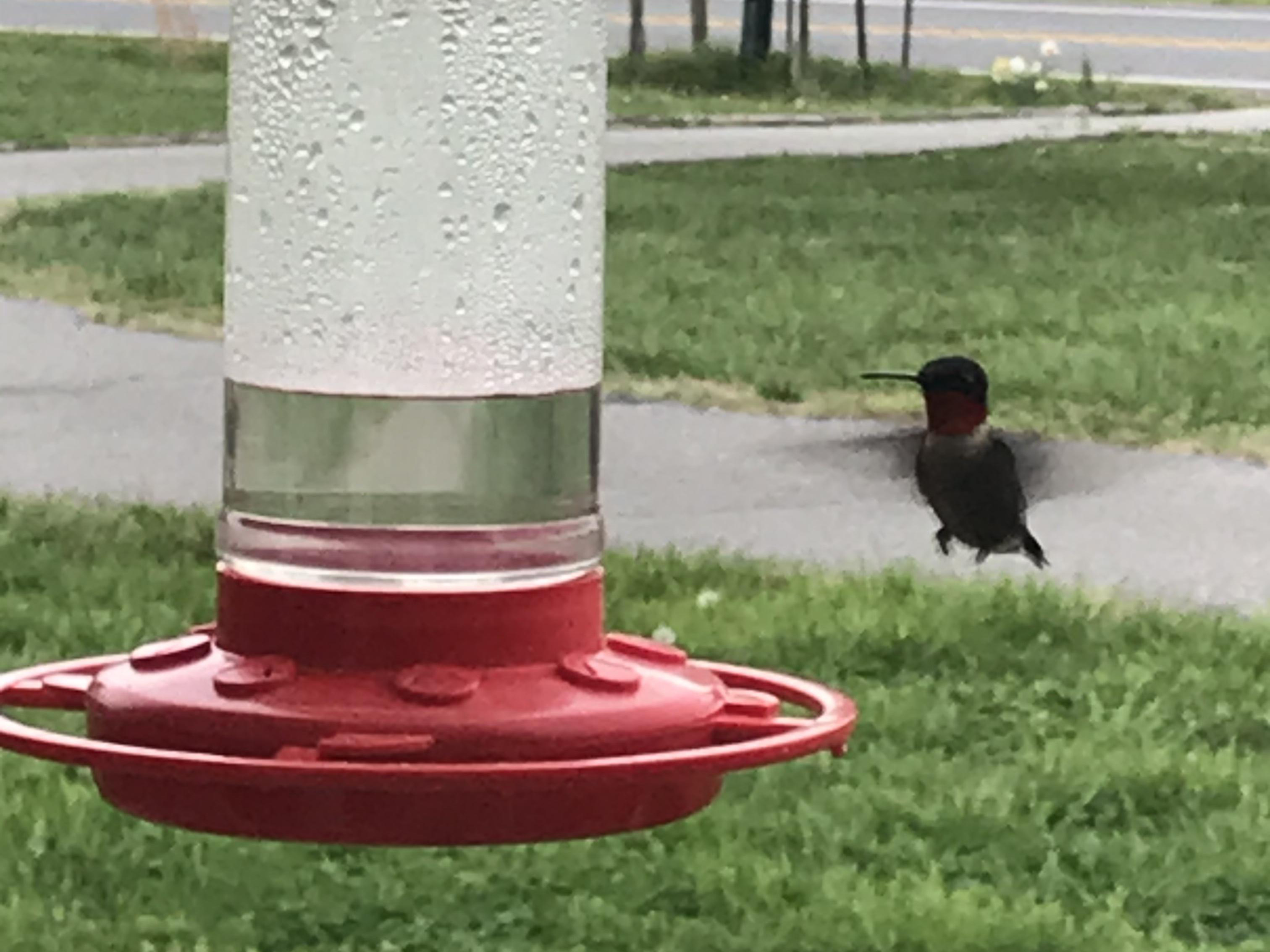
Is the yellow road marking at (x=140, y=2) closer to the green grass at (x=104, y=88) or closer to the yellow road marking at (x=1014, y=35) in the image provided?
the yellow road marking at (x=1014, y=35)

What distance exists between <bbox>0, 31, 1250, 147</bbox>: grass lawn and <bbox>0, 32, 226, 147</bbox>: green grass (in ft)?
0.06

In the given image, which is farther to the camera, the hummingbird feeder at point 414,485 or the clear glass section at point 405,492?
the clear glass section at point 405,492

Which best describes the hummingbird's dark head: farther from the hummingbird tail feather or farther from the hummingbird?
the hummingbird tail feather

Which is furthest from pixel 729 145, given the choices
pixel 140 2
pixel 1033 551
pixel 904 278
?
pixel 140 2

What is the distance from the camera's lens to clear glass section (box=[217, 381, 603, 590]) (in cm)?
173

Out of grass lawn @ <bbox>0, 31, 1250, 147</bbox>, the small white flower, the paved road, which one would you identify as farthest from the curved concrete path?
the paved road

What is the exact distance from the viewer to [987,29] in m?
28.3

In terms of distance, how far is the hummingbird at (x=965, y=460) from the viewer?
5.46 m

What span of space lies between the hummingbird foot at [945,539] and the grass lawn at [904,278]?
187cm

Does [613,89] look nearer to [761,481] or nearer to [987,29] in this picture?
[987,29]

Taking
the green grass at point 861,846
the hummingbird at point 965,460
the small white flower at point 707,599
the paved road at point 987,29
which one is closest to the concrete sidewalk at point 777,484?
the hummingbird at point 965,460

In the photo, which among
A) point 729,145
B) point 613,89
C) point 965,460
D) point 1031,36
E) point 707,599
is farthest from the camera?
point 1031,36

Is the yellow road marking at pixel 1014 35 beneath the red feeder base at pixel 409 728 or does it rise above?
beneath

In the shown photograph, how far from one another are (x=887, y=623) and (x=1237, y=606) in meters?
0.99
